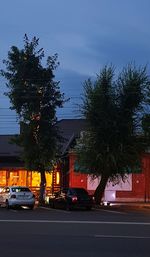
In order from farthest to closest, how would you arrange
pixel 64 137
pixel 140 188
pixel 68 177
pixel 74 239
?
pixel 64 137
pixel 68 177
pixel 140 188
pixel 74 239

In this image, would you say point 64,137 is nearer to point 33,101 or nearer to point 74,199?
point 33,101

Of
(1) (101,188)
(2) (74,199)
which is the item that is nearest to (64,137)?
(1) (101,188)

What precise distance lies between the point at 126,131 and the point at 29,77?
9.18 m

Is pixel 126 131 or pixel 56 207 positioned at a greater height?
pixel 126 131

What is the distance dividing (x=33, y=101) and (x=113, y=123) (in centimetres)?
756

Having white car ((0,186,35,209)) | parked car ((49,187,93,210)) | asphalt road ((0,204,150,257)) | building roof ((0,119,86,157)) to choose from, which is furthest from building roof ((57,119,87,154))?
asphalt road ((0,204,150,257))

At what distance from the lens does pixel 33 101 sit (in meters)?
45.5

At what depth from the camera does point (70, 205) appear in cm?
3759

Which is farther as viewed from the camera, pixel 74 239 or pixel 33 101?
pixel 33 101

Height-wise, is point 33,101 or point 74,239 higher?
point 33,101

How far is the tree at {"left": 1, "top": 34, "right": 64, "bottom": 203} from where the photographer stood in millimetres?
45281

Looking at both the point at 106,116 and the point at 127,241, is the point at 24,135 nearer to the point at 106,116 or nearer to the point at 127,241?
the point at 106,116

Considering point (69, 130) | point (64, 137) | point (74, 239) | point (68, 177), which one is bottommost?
point (74, 239)

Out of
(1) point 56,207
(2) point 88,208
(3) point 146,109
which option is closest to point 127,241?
(2) point 88,208
